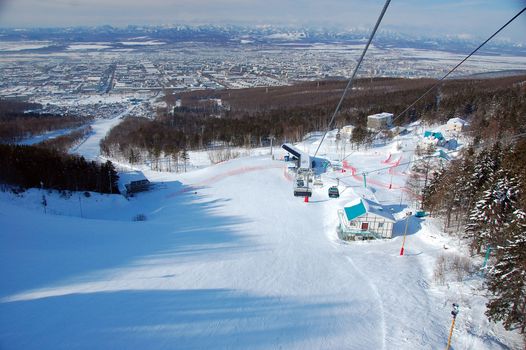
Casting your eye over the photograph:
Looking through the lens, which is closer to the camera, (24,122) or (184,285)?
(184,285)

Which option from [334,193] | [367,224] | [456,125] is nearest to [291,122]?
[456,125]

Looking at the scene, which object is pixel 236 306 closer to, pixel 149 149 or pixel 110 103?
pixel 149 149

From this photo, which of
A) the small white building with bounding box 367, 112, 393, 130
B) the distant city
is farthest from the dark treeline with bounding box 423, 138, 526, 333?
the distant city

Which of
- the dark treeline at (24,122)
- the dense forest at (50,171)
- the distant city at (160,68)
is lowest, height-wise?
the dark treeline at (24,122)

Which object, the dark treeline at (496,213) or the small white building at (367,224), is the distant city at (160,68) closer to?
the dark treeline at (496,213)

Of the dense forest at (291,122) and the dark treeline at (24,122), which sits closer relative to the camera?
the dense forest at (291,122)

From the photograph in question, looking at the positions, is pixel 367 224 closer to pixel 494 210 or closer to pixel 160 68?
pixel 494 210

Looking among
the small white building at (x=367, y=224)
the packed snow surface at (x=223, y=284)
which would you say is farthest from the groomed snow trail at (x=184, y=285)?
the small white building at (x=367, y=224)
